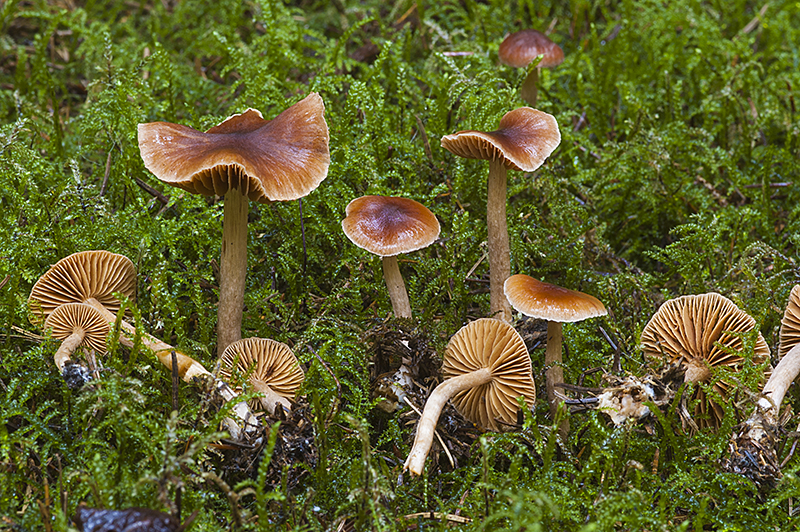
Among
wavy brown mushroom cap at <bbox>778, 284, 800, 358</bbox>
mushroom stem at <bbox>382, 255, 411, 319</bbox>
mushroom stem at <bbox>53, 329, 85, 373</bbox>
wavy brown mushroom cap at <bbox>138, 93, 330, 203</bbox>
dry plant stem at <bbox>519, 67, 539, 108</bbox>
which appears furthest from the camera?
dry plant stem at <bbox>519, 67, 539, 108</bbox>

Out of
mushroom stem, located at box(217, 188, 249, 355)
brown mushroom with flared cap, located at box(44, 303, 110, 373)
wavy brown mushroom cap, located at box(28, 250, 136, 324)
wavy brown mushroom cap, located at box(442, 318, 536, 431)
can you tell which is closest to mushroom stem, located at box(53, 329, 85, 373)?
brown mushroom with flared cap, located at box(44, 303, 110, 373)

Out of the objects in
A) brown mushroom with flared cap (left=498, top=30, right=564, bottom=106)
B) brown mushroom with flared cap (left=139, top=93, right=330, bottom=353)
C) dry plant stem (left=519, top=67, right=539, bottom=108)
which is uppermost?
brown mushroom with flared cap (left=498, top=30, right=564, bottom=106)

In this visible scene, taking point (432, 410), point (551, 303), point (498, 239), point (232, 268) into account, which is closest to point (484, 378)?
point (432, 410)

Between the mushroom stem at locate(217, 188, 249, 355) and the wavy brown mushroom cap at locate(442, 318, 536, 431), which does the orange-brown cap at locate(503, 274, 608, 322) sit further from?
the mushroom stem at locate(217, 188, 249, 355)

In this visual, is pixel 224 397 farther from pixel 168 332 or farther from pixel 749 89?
pixel 749 89

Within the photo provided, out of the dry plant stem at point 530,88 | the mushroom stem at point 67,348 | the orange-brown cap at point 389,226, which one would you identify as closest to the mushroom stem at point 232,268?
the orange-brown cap at point 389,226
